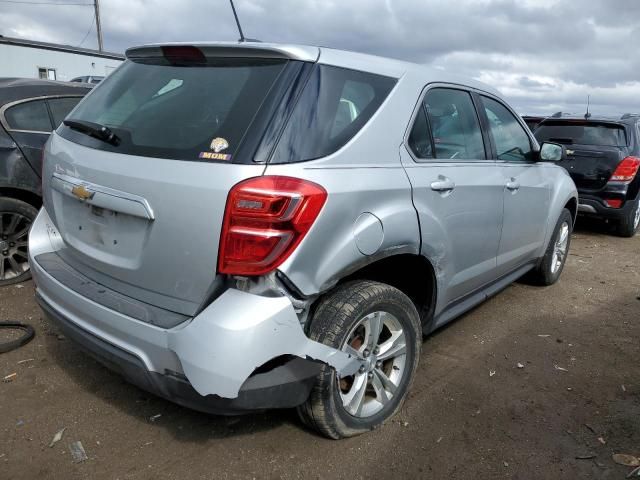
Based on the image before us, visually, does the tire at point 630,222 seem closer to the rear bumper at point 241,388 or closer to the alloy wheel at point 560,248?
the alloy wheel at point 560,248

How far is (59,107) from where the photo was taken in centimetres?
476

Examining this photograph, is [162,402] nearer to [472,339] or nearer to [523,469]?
[523,469]

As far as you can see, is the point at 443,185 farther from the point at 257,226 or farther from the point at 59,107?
the point at 59,107

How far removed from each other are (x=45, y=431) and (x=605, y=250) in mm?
6524

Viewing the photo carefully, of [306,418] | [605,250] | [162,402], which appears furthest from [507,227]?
[605,250]

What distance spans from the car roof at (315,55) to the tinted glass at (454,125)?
0.12m

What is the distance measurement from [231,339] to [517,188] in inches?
99.9

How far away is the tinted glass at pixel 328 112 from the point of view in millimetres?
2137

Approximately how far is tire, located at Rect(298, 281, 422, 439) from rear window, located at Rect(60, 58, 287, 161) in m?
0.80

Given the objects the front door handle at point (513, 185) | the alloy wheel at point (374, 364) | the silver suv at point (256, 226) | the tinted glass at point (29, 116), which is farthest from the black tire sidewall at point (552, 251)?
the tinted glass at point (29, 116)

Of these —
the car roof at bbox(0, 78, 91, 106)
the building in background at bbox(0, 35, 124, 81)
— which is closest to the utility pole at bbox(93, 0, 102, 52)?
the building in background at bbox(0, 35, 124, 81)

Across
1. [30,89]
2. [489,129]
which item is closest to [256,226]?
[489,129]

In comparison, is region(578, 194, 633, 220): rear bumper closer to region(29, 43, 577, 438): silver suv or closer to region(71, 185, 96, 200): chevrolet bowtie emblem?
region(29, 43, 577, 438): silver suv

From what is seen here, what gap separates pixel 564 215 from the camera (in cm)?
495
